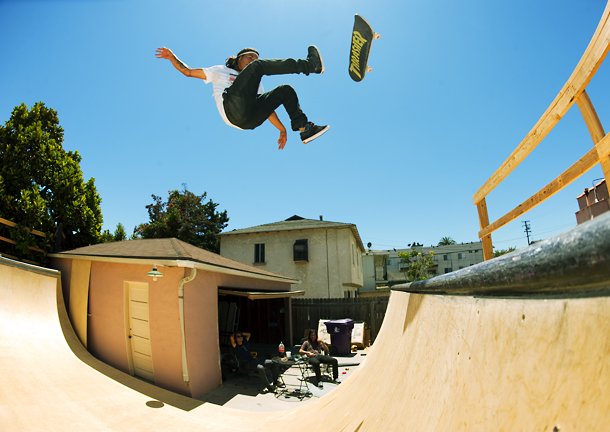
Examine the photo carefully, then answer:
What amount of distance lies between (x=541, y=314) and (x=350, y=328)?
13.2 metres

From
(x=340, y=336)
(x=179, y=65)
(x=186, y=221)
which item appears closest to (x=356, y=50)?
(x=179, y=65)

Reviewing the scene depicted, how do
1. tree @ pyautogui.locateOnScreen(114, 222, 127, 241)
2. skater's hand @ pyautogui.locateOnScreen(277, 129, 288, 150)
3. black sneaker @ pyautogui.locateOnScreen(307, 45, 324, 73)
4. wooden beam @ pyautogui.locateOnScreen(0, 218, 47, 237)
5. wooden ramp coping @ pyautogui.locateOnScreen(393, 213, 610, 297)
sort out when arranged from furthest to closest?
tree @ pyautogui.locateOnScreen(114, 222, 127, 241) → wooden beam @ pyautogui.locateOnScreen(0, 218, 47, 237) → skater's hand @ pyautogui.locateOnScreen(277, 129, 288, 150) → black sneaker @ pyautogui.locateOnScreen(307, 45, 324, 73) → wooden ramp coping @ pyautogui.locateOnScreen(393, 213, 610, 297)

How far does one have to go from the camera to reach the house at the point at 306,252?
2142cm

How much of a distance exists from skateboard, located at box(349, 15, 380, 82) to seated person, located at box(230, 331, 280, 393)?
737 centimetres

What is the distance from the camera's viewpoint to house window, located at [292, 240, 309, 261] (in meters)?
21.9

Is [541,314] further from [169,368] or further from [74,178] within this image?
[74,178]

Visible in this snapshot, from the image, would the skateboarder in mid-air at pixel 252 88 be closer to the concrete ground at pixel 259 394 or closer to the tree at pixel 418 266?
the concrete ground at pixel 259 394

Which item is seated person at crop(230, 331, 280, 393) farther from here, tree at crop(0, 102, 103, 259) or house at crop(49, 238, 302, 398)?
tree at crop(0, 102, 103, 259)

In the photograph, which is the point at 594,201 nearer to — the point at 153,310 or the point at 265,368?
the point at 265,368

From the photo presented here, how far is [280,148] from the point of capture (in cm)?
419

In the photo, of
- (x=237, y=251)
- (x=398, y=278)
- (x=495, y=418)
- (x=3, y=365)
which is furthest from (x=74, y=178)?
(x=398, y=278)

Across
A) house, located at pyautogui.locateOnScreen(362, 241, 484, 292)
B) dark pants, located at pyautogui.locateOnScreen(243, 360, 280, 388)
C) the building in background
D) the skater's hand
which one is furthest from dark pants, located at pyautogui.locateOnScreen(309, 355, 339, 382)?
house, located at pyautogui.locateOnScreen(362, 241, 484, 292)

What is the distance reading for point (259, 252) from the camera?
22.9 meters

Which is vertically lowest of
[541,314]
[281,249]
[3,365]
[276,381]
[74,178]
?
[276,381]
